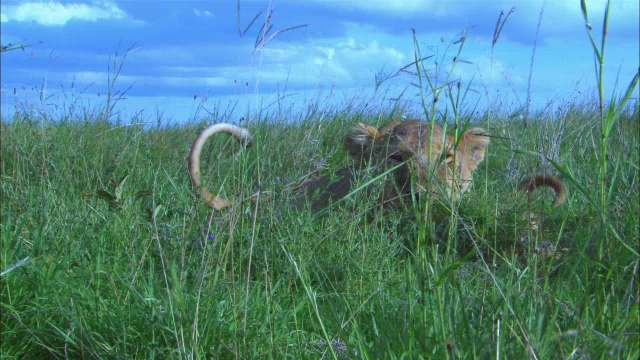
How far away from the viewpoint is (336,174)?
5285 mm

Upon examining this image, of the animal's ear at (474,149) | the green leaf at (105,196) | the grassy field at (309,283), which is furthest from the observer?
the animal's ear at (474,149)

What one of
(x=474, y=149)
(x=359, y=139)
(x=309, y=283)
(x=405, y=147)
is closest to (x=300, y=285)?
(x=309, y=283)

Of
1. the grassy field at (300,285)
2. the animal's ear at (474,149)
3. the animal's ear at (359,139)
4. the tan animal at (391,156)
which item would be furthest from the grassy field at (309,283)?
the animal's ear at (359,139)

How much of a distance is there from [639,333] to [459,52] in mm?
922

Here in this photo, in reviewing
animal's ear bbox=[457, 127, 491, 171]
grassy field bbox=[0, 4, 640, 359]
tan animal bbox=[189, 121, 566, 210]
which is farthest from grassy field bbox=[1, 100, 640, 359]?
animal's ear bbox=[457, 127, 491, 171]

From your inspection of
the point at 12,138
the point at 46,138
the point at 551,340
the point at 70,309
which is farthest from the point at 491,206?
the point at 12,138

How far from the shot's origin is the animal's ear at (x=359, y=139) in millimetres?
5015

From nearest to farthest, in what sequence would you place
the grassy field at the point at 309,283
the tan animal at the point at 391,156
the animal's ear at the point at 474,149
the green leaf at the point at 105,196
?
the grassy field at the point at 309,283 < the green leaf at the point at 105,196 < the tan animal at the point at 391,156 < the animal's ear at the point at 474,149

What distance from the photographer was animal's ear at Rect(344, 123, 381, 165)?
5.02m

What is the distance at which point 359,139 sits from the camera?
507 cm

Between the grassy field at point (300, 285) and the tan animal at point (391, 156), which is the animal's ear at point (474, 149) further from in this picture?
the grassy field at point (300, 285)

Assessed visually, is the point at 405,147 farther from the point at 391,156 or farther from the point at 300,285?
the point at 300,285

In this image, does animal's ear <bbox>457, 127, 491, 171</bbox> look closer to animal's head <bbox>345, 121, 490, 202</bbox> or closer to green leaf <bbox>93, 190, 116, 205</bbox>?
animal's head <bbox>345, 121, 490, 202</bbox>

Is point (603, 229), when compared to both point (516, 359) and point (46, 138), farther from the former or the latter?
point (46, 138)
